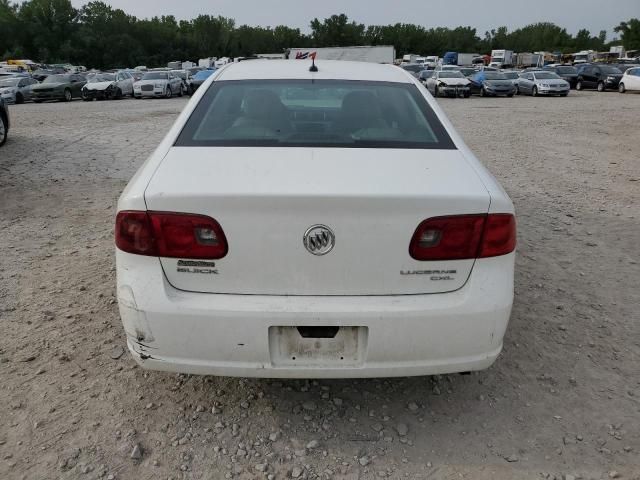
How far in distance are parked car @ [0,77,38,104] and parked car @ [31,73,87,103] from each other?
37cm

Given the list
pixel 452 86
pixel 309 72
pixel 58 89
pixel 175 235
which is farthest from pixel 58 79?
pixel 175 235

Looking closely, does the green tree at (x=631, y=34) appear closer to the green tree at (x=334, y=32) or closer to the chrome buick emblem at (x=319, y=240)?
the green tree at (x=334, y=32)

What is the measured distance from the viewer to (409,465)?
94.6 inches

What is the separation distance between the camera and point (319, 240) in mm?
2199

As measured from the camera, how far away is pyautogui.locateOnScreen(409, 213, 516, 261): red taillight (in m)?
2.23

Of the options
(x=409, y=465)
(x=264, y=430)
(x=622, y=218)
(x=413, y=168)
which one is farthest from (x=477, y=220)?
(x=622, y=218)

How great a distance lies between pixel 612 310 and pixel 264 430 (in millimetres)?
2622

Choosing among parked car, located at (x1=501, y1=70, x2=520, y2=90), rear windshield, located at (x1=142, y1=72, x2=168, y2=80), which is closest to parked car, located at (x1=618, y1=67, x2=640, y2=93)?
parked car, located at (x1=501, y1=70, x2=520, y2=90)

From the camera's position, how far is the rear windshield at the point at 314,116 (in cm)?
279

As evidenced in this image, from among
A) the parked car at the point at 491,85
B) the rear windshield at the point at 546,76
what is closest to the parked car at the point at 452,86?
the parked car at the point at 491,85

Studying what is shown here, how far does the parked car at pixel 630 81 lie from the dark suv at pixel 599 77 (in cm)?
129

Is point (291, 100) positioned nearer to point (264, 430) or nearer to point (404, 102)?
point (404, 102)

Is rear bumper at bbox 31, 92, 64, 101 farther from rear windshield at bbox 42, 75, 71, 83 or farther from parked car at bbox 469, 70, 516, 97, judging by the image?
parked car at bbox 469, 70, 516, 97

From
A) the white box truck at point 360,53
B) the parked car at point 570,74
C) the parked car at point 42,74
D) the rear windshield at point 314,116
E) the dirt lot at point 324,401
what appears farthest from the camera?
the parked car at point 42,74
